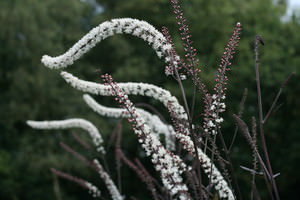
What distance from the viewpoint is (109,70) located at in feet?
104

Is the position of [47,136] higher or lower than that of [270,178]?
higher

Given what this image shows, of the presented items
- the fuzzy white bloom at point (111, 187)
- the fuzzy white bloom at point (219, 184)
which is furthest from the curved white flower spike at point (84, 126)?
the fuzzy white bloom at point (219, 184)

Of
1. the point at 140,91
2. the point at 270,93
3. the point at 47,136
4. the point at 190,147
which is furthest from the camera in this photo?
the point at 47,136

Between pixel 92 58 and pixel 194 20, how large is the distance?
25.7 ft

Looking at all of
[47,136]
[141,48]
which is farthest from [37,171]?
[141,48]

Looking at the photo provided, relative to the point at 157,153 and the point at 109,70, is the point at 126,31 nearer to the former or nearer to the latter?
the point at 157,153

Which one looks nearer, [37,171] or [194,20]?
[37,171]

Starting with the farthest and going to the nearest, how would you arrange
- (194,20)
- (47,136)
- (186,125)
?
(194,20) < (47,136) < (186,125)

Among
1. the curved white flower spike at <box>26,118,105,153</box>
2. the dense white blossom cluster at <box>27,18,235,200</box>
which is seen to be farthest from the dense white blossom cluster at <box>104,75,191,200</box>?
the curved white flower spike at <box>26,118,105,153</box>

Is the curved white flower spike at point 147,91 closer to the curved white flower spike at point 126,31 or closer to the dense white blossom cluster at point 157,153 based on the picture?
the curved white flower spike at point 126,31

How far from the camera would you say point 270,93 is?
25688mm

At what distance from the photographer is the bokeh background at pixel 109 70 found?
2536 centimetres

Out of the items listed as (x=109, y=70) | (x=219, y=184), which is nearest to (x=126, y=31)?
(x=219, y=184)

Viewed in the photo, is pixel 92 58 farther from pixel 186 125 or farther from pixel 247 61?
pixel 186 125
